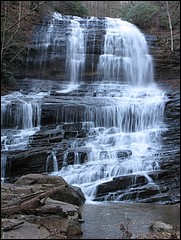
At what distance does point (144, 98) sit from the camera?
56.7 feet

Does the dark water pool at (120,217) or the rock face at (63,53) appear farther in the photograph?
the rock face at (63,53)

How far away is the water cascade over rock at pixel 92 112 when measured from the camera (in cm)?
1141

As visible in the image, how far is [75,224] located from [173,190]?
17.4ft

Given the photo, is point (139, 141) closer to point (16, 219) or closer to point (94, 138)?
point (94, 138)

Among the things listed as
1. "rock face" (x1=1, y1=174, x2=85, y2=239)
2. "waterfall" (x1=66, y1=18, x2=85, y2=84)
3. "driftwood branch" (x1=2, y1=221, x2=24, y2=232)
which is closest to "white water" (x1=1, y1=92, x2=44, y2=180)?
"waterfall" (x1=66, y1=18, x2=85, y2=84)

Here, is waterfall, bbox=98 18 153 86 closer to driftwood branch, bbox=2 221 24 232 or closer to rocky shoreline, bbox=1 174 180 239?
rocky shoreline, bbox=1 174 180 239

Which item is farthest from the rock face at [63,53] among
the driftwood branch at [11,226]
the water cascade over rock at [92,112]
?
the driftwood branch at [11,226]

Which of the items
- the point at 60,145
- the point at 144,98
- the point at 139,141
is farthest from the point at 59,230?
the point at 144,98

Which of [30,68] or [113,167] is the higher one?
[30,68]

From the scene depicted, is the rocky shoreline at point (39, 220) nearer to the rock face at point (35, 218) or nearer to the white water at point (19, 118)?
the rock face at point (35, 218)

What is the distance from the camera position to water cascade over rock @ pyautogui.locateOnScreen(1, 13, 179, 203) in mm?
11406

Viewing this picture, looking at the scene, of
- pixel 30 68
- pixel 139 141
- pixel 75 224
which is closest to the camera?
pixel 75 224

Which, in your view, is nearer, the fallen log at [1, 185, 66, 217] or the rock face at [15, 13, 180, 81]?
the fallen log at [1, 185, 66, 217]

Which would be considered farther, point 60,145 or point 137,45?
point 137,45
